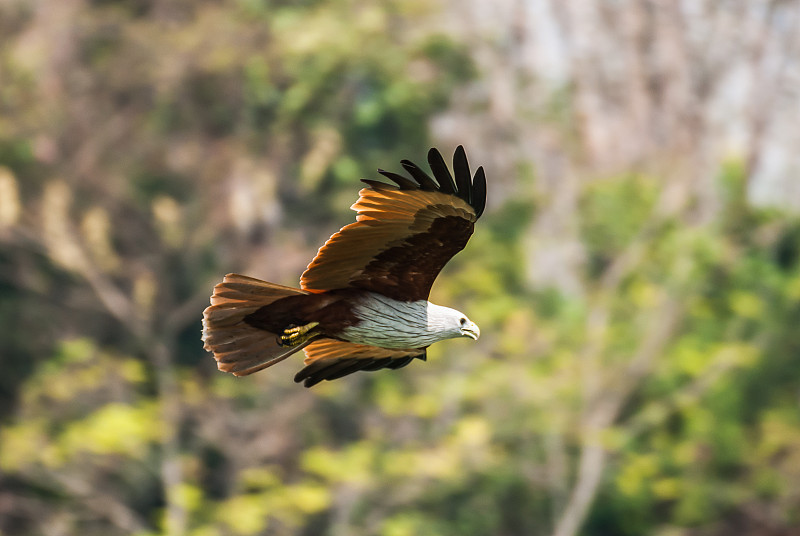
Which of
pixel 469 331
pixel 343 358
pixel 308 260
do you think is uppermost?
pixel 308 260

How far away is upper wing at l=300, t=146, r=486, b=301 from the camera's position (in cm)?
433

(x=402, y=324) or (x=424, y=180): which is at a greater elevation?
(x=424, y=180)

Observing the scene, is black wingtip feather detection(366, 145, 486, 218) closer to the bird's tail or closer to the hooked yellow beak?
the hooked yellow beak

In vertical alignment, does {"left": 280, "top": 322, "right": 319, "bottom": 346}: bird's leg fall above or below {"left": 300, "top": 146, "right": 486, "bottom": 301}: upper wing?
below

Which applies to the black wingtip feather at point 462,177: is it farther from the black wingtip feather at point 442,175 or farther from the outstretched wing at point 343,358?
the outstretched wing at point 343,358

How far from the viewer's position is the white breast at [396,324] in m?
4.62

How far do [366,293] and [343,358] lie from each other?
0.50 metres

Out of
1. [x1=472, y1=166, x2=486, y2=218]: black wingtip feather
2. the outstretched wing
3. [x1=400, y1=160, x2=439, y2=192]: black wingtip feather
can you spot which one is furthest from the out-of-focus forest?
[x1=400, y1=160, x2=439, y2=192]: black wingtip feather

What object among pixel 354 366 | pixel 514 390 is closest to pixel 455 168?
pixel 354 366

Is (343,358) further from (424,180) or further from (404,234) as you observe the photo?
(424,180)

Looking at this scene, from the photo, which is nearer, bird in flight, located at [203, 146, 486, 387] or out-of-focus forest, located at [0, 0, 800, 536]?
bird in flight, located at [203, 146, 486, 387]

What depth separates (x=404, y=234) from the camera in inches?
178

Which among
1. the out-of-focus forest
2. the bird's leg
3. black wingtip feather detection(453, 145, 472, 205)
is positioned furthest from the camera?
Result: the out-of-focus forest

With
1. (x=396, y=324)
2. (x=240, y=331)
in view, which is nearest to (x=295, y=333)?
(x=240, y=331)
